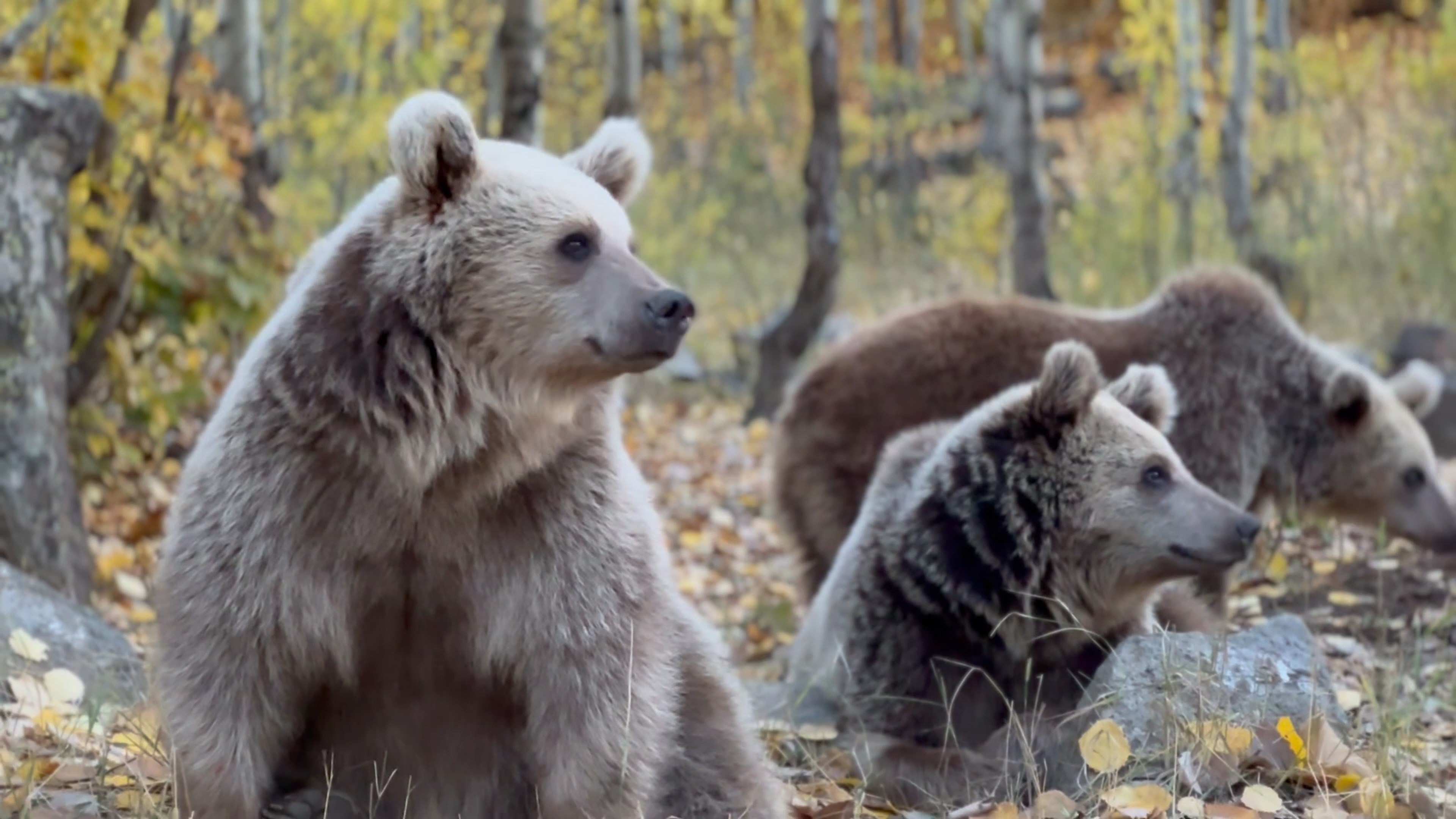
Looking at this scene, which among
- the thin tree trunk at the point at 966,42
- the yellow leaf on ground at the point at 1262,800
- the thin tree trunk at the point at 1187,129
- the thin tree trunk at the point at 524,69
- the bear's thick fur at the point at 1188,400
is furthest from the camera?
the thin tree trunk at the point at 966,42

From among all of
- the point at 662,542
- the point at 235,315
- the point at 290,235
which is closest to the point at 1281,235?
the point at 290,235

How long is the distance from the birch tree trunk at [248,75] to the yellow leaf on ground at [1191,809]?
6.87m

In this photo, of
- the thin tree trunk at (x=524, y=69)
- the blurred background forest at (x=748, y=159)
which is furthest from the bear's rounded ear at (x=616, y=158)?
the thin tree trunk at (x=524, y=69)

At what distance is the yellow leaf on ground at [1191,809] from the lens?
353 centimetres

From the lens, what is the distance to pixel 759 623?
305 inches

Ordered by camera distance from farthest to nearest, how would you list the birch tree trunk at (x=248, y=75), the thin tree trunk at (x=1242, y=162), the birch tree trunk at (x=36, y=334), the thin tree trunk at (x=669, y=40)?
the thin tree trunk at (x=669, y=40), the thin tree trunk at (x=1242, y=162), the birch tree trunk at (x=248, y=75), the birch tree trunk at (x=36, y=334)

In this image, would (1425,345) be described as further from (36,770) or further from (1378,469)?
(36,770)

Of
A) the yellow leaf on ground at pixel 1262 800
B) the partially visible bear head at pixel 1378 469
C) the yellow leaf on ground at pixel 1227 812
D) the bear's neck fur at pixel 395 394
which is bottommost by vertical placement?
the partially visible bear head at pixel 1378 469

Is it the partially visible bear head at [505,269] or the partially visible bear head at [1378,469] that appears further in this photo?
the partially visible bear head at [1378,469]

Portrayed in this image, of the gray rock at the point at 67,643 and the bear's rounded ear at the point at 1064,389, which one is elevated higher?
the bear's rounded ear at the point at 1064,389

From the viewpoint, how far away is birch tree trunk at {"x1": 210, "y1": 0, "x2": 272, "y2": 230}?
29.9ft

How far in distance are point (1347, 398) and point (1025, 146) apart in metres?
5.16

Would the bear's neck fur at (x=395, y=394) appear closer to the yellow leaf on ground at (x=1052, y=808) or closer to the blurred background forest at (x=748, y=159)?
the yellow leaf on ground at (x=1052, y=808)

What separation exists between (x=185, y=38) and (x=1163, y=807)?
5810 millimetres
